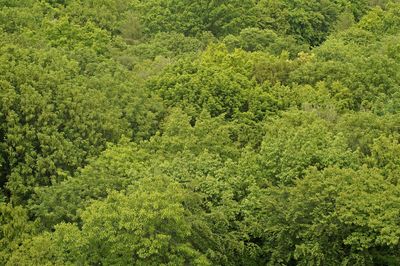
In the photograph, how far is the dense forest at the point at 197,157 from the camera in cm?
2853

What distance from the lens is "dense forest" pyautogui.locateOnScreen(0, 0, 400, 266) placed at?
93.6 ft

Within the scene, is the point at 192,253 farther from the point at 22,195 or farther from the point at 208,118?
the point at 208,118

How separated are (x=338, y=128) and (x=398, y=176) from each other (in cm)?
708

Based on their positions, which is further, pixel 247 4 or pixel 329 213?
pixel 247 4

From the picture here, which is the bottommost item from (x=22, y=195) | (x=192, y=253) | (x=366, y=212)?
(x=22, y=195)

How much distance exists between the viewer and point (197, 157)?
34312 mm

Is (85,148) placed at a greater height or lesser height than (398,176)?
lesser

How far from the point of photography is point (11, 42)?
1692 inches

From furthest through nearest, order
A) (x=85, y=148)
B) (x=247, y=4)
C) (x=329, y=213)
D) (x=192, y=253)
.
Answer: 1. (x=247, y=4)
2. (x=85, y=148)
3. (x=329, y=213)
4. (x=192, y=253)

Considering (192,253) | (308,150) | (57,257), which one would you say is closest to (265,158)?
(308,150)

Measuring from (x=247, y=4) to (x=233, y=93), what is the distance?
110ft

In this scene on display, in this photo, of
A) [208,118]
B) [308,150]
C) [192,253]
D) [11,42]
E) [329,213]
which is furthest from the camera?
[11,42]

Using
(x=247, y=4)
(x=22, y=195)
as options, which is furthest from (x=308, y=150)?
(x=247, y=4)

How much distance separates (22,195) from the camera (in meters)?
34.3
